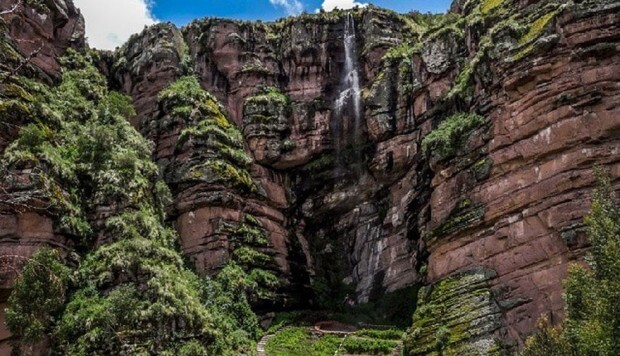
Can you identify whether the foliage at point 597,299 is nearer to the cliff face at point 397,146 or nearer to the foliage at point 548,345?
the foliage at point 548,345

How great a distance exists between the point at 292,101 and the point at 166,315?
23973 mm

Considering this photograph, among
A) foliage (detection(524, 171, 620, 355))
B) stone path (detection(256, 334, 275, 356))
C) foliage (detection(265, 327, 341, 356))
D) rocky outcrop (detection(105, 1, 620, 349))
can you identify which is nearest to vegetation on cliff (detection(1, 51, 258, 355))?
stone path (detection(256, 334, 275, 356))

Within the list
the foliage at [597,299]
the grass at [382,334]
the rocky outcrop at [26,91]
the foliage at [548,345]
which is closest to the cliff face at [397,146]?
the rocky outcrop at [26,91]

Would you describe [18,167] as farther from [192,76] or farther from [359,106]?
[359,106]

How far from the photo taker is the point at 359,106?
49531 millimetres

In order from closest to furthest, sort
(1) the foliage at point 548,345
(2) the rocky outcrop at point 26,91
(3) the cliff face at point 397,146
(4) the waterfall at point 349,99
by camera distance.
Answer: (1) the foliage at point 548,345
(3) the cliff face at point 397,146
(2) the rocky outcrop at point 26,91
(4) the waterfall at point 349,99

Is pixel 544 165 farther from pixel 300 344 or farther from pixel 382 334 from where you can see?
pixel 300 344

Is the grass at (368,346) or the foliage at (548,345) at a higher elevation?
the grass at (368,346)

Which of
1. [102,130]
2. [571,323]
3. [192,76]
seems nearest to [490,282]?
[571,323]

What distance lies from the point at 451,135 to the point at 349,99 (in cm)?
1587

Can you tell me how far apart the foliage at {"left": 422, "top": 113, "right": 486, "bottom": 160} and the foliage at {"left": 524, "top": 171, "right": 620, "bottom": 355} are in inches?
430

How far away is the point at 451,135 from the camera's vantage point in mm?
35531

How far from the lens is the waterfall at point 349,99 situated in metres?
49.0

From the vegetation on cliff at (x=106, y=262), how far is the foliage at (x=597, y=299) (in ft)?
59.1
